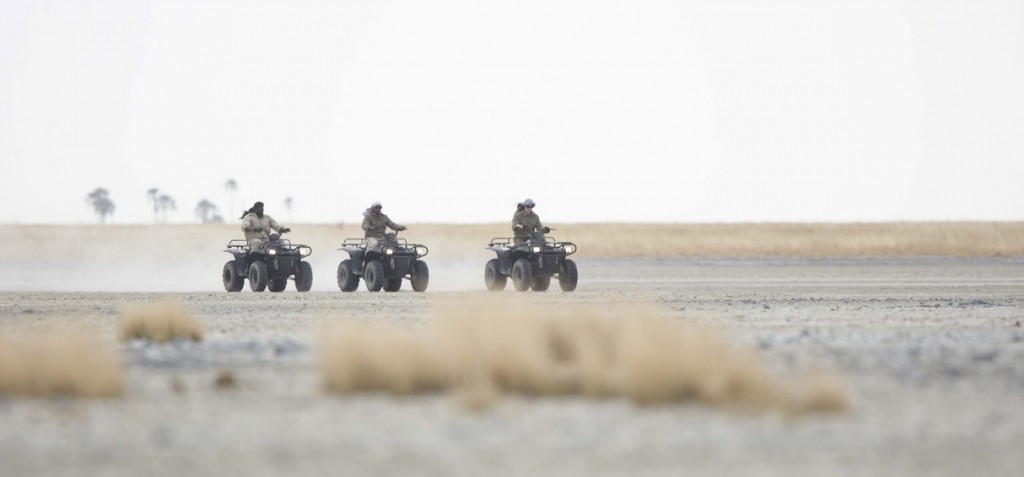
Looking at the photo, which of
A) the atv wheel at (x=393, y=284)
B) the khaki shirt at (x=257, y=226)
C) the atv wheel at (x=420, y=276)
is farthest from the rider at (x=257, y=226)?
the atv wheel at (x=420, y=276)

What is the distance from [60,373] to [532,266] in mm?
20888

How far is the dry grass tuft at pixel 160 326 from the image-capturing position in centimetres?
1838

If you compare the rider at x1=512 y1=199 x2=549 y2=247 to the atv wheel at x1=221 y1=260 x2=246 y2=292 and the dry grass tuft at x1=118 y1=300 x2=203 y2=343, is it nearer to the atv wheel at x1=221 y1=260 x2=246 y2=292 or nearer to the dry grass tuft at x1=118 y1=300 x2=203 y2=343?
the atv wheel at x1=221 y1=260 x2=246 y2=292

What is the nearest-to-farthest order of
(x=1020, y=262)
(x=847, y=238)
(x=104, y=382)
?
(x=104, y=382) < (x=1020, y=262) < (x=847, y=238)

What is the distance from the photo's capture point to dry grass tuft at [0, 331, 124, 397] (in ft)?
42.2

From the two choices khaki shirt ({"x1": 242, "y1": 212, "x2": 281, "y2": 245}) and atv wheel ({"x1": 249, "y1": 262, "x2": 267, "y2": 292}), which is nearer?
atv wheel ({"x1": 249, "y1": 262, "x2": 267, "y2": 292})

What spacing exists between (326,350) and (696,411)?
3385 millimetres

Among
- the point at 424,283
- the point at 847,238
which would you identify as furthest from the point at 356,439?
the point at 847,238

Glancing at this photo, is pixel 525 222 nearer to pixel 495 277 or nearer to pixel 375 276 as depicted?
pixel 495 277

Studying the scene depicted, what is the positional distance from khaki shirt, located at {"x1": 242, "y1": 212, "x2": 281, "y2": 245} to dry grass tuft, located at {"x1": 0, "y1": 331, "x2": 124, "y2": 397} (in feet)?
65.0

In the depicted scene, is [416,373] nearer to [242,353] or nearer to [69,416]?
[69,416]

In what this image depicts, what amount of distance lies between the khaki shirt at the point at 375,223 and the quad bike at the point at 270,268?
140cm

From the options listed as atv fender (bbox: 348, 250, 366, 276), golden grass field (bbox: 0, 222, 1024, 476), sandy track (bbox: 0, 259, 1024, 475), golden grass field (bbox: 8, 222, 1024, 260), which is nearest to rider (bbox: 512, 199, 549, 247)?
atv fender (bbox: 348, 250, 366, 276)

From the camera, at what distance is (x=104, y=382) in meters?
12.9
